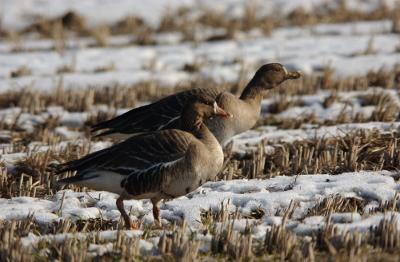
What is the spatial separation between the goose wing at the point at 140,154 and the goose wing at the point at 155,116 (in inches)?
52.5

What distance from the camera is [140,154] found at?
7.08m

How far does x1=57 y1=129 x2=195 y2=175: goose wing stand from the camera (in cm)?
699

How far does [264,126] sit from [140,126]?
10.6 ft

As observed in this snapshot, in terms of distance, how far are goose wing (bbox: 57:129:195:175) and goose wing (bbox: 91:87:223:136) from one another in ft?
4.37

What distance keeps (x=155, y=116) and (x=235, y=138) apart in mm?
2295

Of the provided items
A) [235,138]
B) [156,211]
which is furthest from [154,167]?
[235,138]

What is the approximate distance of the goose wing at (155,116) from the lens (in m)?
8.62

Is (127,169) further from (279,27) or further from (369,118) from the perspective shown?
(279,27)

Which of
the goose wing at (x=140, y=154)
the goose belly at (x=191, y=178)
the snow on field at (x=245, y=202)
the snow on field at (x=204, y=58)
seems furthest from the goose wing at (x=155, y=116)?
the snow on field at (x=204, y=58)

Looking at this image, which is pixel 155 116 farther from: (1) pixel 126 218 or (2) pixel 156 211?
(1) pixel 126 218

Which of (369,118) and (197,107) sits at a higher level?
(197,107)

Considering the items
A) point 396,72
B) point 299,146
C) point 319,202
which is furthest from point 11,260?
point 396,72

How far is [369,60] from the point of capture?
1600 centimetres

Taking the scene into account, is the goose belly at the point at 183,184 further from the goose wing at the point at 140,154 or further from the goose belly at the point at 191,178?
the goose wing at the point at 140,154
